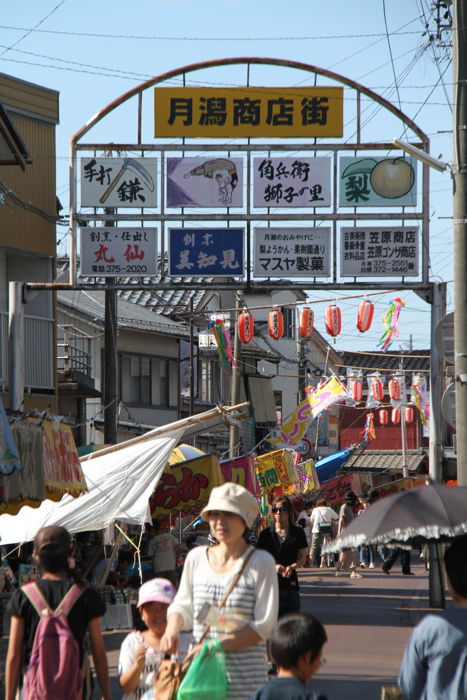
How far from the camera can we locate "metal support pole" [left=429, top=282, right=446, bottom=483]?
634 inches

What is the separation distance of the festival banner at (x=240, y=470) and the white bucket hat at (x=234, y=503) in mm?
15624

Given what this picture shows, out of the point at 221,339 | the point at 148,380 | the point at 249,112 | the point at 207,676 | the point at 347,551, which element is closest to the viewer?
the point at 207,676

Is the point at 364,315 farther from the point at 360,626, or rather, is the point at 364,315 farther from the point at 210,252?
the point at 360,626

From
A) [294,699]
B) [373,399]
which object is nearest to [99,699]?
[294,699]

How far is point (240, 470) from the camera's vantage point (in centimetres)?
2178

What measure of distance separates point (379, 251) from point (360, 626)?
6644 mm

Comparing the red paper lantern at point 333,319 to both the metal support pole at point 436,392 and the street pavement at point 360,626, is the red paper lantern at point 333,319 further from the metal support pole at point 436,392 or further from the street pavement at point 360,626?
the metal support pole at point 436,392

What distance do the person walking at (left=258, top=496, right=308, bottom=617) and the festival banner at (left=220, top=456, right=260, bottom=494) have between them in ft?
33.2

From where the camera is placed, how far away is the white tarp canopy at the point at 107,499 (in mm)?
15070

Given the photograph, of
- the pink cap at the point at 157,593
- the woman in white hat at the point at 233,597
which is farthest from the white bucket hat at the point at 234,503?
the pink cap at the point at 157,593

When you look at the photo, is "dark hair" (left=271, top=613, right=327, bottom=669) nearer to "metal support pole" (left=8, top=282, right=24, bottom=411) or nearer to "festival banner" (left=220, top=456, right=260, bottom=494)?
"metal support pole" (left=8, top=282, right=24, bottom=411)

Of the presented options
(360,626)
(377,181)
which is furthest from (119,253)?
(360,626)

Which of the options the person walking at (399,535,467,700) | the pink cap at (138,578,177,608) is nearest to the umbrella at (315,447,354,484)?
the pink cap at (138,578,177,608)

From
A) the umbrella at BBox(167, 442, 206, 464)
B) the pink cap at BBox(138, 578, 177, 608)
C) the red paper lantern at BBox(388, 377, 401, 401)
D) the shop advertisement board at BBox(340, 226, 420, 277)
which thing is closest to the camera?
the pink cap at BBox(138, 578, 177, 608)
